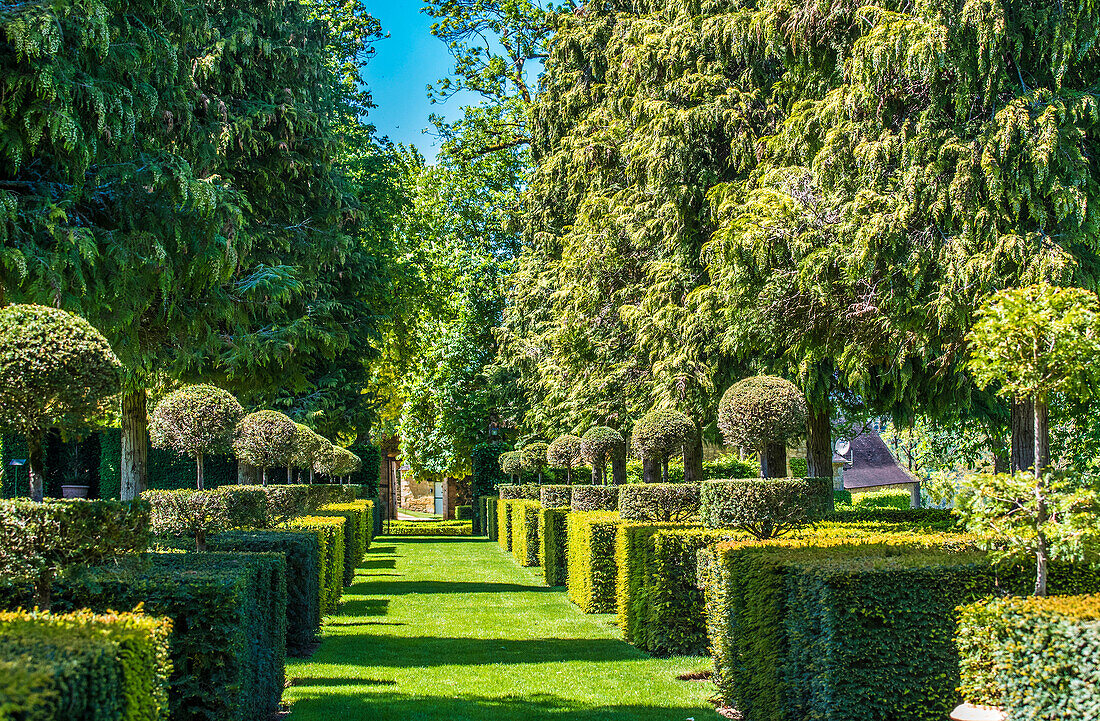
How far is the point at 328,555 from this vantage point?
44.0 feet

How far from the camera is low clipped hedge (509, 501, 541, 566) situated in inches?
841

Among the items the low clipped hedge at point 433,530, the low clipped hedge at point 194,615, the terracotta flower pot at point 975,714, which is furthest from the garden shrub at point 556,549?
the low clipped hedge at point 433,530

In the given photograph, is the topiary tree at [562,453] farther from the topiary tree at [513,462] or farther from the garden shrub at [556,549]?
the topiary tree at [513,462]

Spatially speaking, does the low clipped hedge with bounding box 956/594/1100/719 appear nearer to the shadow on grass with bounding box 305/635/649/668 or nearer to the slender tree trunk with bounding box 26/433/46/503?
the shadow on grass with bounding box 305/635/649/668

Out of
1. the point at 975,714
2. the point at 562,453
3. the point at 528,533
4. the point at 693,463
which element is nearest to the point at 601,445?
the point at 693,463

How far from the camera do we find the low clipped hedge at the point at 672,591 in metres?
9.76

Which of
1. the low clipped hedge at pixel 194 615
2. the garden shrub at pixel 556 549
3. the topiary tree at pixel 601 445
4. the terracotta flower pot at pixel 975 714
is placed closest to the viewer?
the terracotta flower pot at pixel 975 714

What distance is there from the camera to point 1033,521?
559 centimetres

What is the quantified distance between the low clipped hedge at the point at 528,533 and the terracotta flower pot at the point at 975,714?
16028 millimetres

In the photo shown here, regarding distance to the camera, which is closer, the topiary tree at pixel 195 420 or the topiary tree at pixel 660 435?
the topiary tree at pixel 195 420

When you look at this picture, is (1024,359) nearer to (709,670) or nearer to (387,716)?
(709,670)

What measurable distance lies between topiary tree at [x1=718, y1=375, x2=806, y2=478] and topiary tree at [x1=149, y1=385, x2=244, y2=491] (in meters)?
6.26

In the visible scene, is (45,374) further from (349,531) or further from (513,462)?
(513,462)

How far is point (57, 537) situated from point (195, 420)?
661cm
